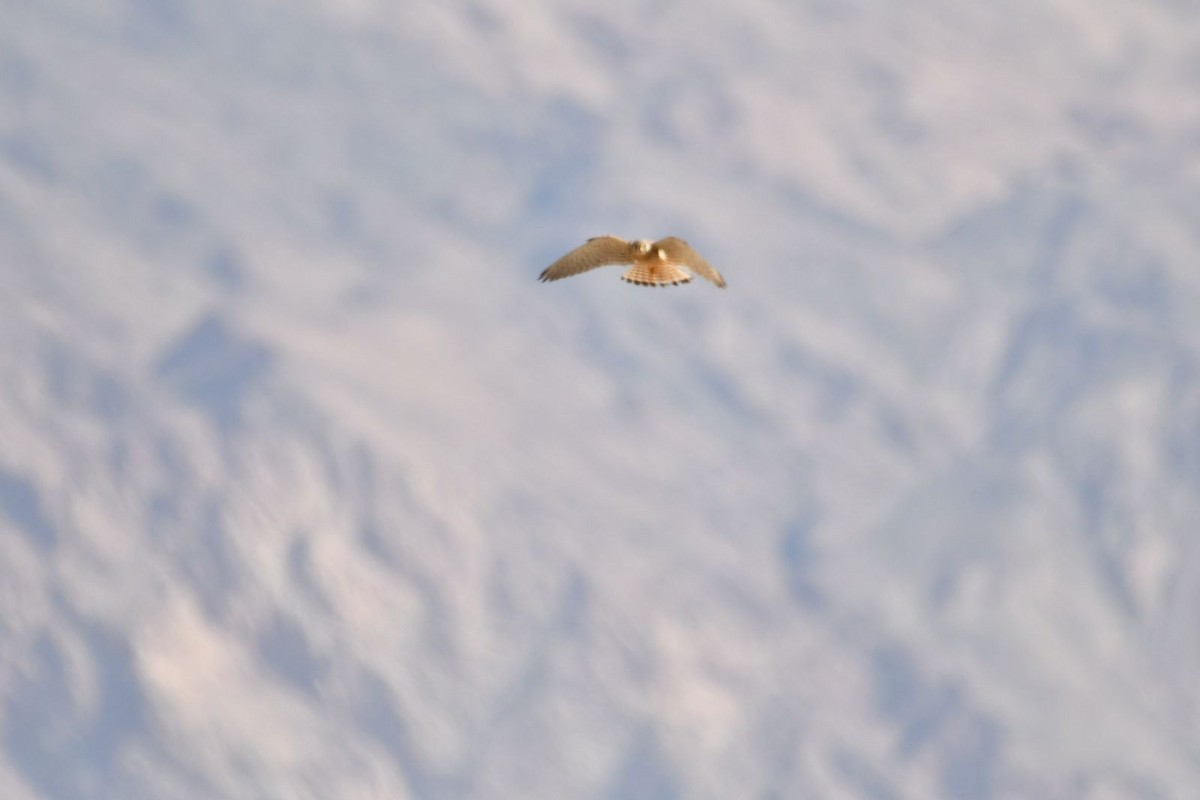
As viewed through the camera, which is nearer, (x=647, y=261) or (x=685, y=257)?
(x=647, y=261)

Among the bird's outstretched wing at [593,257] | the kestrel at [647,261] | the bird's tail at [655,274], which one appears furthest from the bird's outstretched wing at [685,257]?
the bird's outstretched wing at [593,257]

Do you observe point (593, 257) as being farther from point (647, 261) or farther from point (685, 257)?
point (685, 257)

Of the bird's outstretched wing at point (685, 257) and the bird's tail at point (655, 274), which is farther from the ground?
the bird's outstretched wing at point (685, 257)

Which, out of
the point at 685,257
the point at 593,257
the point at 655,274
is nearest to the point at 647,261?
the point at 655,274

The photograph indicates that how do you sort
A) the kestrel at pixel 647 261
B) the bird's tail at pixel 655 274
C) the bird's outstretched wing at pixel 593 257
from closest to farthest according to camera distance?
1. the bird's tail at pixel 655 274
2. the kestrel at pixel 647 261
3. the bird's outstretched wing at pixel 593 257

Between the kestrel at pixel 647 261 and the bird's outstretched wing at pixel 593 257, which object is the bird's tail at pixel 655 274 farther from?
the bird's outstretched wing at pixel 593 257
